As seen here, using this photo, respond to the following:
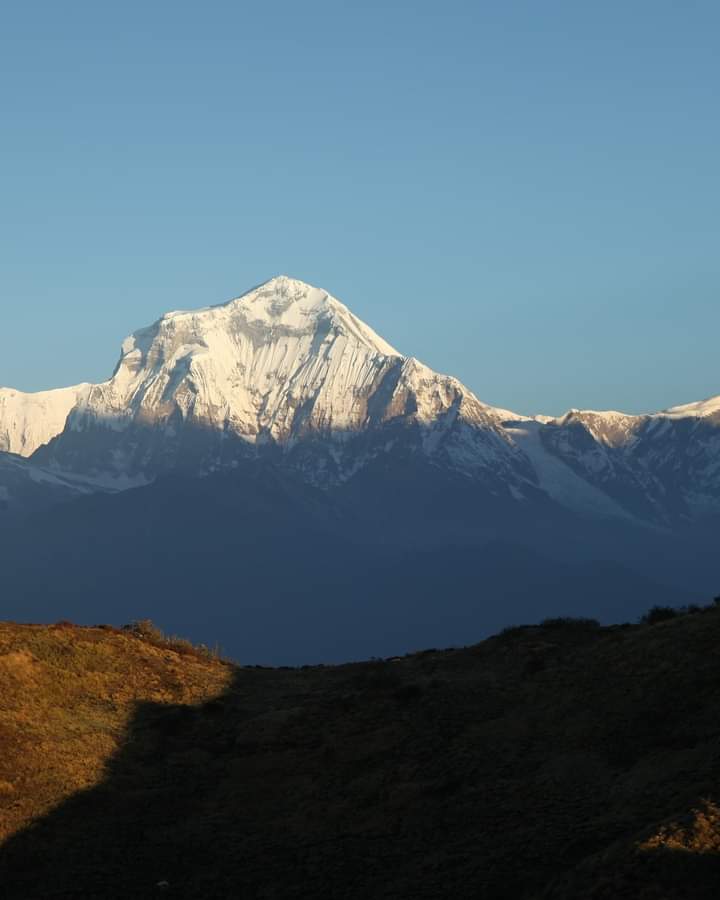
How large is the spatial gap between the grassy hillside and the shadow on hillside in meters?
0.10

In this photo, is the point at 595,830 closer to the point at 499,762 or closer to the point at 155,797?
the point at 499,762

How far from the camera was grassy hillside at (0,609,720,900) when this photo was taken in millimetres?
40906

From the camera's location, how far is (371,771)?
5203 cm

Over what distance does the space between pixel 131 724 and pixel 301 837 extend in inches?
610

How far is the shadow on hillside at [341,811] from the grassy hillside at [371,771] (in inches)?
3.9

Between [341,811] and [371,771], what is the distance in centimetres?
402

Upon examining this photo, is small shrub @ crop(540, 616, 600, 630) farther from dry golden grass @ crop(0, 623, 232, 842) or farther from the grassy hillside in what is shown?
dry golden grass @ crop(0, 623, 232, 842)

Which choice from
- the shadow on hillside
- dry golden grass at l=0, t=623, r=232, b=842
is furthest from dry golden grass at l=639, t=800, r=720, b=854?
dry golden grass at l=0, t=623, r=232, b=842

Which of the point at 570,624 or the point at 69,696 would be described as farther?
the point at 570,624

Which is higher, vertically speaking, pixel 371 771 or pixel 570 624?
pixel 570 624

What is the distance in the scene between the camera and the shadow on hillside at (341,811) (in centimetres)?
4100

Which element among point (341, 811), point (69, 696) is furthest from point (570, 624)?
point (69, 696)

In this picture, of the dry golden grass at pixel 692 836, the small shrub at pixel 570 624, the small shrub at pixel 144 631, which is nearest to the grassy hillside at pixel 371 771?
the dry golden grass at pixel 692 836

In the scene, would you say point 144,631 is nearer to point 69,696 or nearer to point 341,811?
point 69,696
